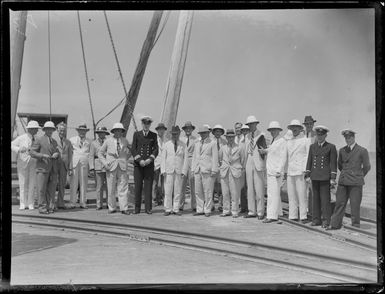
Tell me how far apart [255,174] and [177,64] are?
300 centimetres

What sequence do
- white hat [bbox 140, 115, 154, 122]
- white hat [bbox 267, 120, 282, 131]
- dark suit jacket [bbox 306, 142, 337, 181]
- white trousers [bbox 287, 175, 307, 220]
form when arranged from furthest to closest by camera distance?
white trousers [bbox 287, 175, 307, 220] < dark suit jacket [bbox 306, 142, 337, 181] < white hat [bbox 140, 115, 154, 122] < white hat [bbox 267, 120, 282, 131]

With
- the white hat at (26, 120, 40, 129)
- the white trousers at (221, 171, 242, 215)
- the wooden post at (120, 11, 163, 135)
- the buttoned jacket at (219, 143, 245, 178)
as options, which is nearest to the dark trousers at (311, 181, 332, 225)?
the white trousers at (221, 171, 242, 215)

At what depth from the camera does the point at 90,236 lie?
5652 mm

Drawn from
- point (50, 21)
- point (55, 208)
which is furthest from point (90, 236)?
point (50, 21)

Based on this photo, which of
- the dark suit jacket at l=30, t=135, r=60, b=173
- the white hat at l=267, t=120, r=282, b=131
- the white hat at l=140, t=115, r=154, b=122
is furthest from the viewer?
the white hat at l=140, t=115, r=154, b=122

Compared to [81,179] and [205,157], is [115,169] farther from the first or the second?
[205,157]

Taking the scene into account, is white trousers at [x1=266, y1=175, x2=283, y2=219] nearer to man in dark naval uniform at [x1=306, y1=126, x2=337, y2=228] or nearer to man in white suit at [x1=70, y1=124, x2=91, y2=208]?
man in dark naval uniform at [x1=306, y1=126, x2=337, y2=228]

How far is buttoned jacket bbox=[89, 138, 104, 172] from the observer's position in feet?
24.4

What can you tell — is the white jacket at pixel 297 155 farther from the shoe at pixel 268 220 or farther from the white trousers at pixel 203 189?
the white trousers at pixel 203 189

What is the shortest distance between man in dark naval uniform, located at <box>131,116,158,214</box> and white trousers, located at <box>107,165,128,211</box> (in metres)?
0.22

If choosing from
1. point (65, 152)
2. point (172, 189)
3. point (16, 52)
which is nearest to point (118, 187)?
point (172, 189)

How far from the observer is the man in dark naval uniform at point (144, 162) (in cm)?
744

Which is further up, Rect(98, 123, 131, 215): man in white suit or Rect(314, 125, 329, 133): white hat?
Rect(314, 125, 329, 133): white hat

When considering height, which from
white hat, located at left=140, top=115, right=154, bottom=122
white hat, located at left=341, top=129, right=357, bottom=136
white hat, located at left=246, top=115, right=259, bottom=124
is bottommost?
white hat, located at left=341, top=129, right=357, bottom=136
